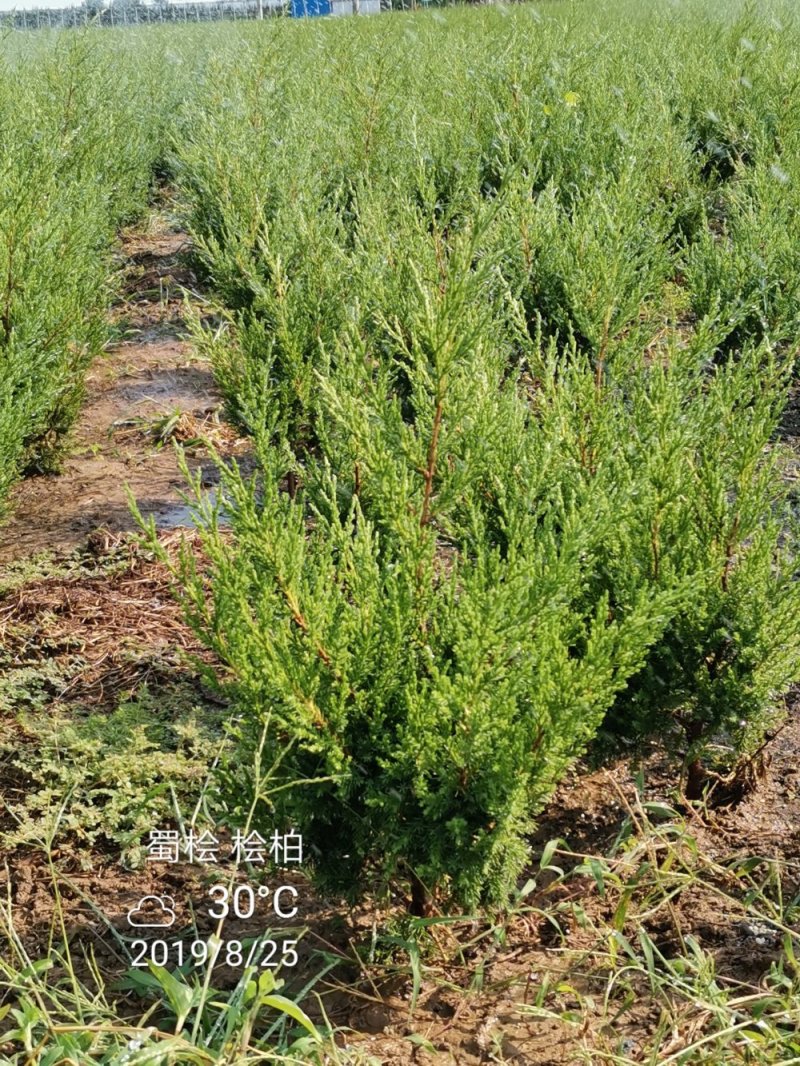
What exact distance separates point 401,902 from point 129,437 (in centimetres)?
355

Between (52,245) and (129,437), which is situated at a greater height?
(52,245)

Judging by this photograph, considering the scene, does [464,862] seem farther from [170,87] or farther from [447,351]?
[170,87]

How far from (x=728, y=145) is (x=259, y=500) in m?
5.58

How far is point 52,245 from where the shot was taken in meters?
5.06

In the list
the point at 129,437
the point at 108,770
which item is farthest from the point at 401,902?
the point at 129,437

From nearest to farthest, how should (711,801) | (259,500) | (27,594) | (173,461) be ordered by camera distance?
1. (711,801)
2. (27,594)
3. (259,500)
4. (173,461)

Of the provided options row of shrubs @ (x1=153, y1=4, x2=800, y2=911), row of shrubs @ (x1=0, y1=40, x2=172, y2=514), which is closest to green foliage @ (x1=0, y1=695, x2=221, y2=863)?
row of shrubs @ (x1=153, y1=4, x2=800, y2=911)

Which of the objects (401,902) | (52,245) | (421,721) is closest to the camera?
(421,721)

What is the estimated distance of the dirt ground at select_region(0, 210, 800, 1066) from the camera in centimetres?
233

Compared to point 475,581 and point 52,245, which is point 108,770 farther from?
point 52,245

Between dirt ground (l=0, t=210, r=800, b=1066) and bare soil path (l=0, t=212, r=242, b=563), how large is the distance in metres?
0.43

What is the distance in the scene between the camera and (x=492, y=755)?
7.16ft

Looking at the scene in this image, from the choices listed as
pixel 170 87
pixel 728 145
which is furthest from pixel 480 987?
pixel 170 87

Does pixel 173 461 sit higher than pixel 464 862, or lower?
lower
